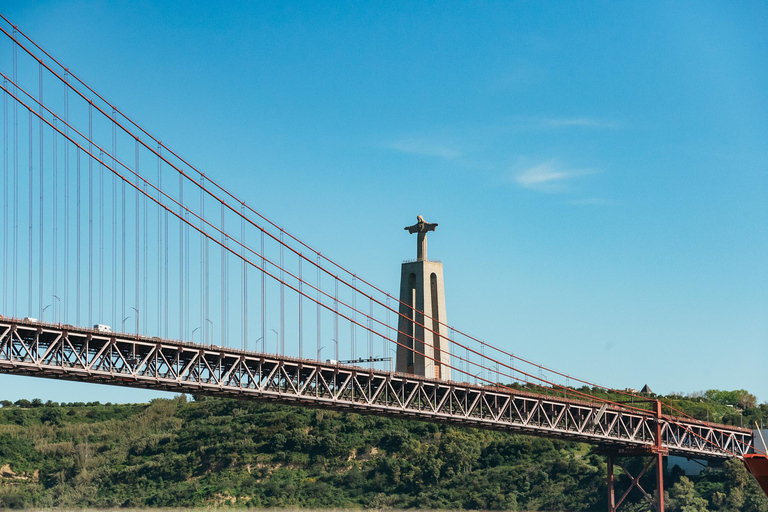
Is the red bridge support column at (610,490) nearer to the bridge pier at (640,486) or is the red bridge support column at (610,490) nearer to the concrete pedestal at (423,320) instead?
the bridge pier at (640,486)

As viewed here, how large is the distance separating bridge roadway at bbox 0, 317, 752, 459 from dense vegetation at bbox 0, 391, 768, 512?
12.7 feet

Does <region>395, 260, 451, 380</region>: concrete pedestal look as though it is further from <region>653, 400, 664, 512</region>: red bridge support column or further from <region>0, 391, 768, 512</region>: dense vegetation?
<region>653, 400, 664, 512</region>: red bridge support column

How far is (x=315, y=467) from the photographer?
100 m

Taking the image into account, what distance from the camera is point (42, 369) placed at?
2094 inches

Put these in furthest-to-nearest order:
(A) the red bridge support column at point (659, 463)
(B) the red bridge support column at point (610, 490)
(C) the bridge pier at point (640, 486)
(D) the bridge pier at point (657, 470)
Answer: (B) the red bridge support column at point (610, 490) → (D) the bridge pier at point (657, 470) → (C) the bridge pier at point (640, 486) → (A) the red bridge support column at point (659, 463)

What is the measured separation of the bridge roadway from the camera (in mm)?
54250

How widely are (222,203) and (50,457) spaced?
50326mm

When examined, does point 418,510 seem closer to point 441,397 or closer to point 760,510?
point 441,397

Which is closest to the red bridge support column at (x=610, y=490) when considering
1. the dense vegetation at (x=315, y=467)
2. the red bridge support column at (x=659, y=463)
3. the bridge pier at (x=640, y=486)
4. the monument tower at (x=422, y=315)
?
the bridge pier at (x=640, y=486)

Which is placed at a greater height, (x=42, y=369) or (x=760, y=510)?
(x=42, y=369)

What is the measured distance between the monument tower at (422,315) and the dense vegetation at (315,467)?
11.4 metres

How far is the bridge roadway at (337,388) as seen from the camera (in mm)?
54250

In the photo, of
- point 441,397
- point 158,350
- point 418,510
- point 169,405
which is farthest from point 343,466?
point 158,350

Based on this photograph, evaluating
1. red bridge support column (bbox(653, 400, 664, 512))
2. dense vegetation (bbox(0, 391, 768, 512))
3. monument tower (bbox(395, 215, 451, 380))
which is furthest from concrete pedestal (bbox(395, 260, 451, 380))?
red bridge support column (bbox(653, 400, 664, 512))
